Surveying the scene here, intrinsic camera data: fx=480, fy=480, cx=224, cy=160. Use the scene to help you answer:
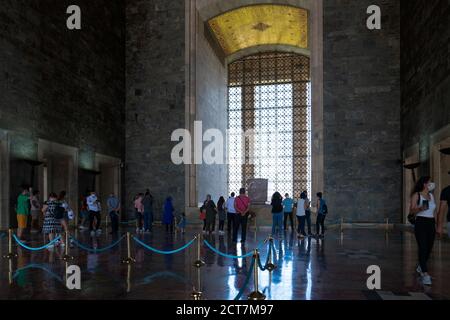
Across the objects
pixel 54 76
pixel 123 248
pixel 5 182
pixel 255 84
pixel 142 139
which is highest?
pixel 255 84

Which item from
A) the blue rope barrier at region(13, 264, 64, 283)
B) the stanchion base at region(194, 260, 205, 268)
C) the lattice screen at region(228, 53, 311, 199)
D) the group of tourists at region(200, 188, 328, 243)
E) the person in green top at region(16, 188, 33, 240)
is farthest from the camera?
the lattice screen at region(228, 53, 311, 199)

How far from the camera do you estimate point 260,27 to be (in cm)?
2589

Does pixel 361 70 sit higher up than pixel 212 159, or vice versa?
pixel 361 70

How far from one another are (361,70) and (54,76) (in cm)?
1232

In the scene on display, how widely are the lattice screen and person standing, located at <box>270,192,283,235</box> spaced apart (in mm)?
13723

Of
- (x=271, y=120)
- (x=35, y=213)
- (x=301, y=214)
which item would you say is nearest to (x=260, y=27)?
(x=271, y=120)

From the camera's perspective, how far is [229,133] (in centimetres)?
2966

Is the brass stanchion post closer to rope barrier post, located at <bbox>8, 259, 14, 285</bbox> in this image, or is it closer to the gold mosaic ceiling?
rope barrier post, located at <bbox>8, 259, 14, 285</bbox>

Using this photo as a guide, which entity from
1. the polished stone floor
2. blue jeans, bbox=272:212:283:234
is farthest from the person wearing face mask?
blue jeans, bbox=272:212:283:234

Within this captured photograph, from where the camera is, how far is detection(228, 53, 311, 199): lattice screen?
94.8 ft

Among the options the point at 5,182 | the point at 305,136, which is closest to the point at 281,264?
the point at 5,182
